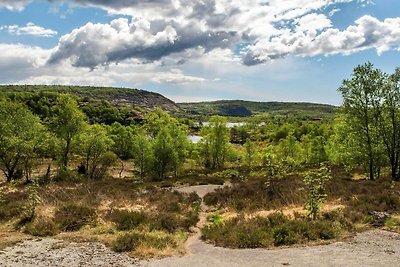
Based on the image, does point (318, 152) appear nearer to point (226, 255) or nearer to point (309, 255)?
point (309, 255)

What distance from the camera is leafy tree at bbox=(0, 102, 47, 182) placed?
42.8 metres

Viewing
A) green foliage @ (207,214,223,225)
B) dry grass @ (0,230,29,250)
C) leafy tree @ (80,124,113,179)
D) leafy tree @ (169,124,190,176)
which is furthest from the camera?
leafy tree @ (169,124,190,176)

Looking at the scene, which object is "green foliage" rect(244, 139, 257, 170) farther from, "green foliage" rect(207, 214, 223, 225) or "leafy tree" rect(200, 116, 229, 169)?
"green foliage" rect(207, 214, 223, 225)

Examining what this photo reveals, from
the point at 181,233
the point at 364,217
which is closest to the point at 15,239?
the point at 181,233

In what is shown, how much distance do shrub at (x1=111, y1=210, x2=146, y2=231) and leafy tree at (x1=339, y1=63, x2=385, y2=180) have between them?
25635 millimetres

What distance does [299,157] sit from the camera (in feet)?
264

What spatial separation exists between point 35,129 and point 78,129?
5.65 metres

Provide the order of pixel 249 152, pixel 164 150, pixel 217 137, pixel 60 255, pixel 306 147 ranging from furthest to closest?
pixel 306 147 → pixel 249 152 → pixel 217 137 → pixel 164 150 → pixel 60 255

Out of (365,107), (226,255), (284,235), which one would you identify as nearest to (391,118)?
(365,107)

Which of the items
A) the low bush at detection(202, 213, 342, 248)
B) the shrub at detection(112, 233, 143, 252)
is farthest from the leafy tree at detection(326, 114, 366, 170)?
the shrub at detection(112, 233, 143, 252)

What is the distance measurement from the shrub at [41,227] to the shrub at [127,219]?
3370mm

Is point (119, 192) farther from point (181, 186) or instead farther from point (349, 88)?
point (349, 88)

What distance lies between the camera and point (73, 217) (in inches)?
843

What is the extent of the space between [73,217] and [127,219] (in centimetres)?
325
